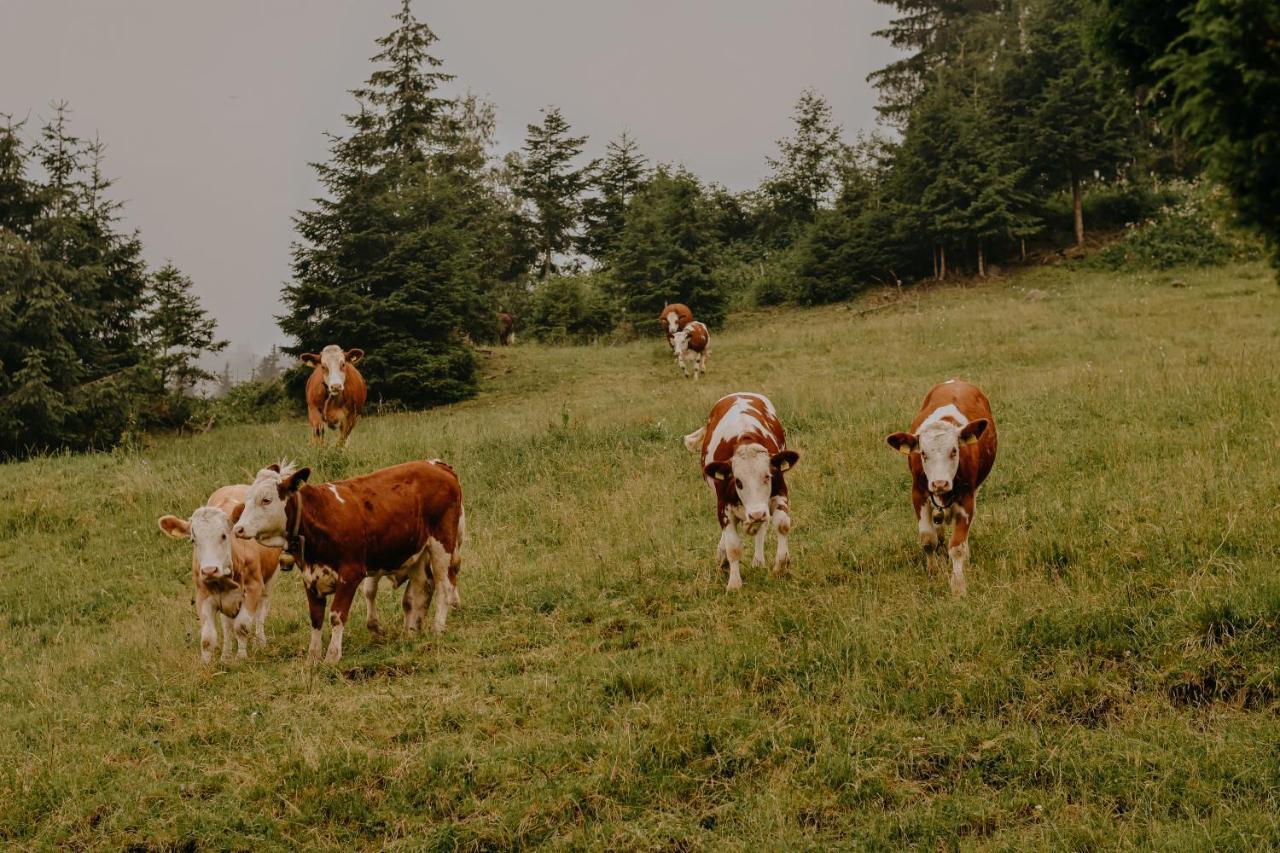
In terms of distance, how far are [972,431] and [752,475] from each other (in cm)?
202

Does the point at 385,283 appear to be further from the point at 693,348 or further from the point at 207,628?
the point at 207,628

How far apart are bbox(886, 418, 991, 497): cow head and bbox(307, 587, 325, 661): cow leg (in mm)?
5407

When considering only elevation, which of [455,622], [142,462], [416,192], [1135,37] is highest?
[416,192]

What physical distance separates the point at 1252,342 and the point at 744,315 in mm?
21242

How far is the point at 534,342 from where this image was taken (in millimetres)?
35875

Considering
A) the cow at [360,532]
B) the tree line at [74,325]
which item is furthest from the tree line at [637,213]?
the cow at [360,532]

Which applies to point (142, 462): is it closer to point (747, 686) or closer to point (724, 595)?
point (724, 595)

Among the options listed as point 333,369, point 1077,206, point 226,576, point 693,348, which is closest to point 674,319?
point 693,348

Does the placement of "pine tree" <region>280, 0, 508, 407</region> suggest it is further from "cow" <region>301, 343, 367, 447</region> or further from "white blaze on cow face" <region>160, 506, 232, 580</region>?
"white blaze on cow face" <region>160, 506, 232, 580</region>

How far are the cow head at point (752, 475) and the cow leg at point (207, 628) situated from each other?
487cm

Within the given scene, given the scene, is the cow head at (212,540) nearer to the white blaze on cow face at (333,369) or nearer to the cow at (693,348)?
the white blaze on cow face at (333,369)

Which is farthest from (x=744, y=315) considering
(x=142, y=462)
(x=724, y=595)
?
(x=724, y=595)

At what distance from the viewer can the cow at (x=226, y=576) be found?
778cm

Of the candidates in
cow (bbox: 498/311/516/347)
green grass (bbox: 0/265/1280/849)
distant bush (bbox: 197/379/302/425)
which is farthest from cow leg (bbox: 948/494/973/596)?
cow (bbox: 498/311/516/347)
